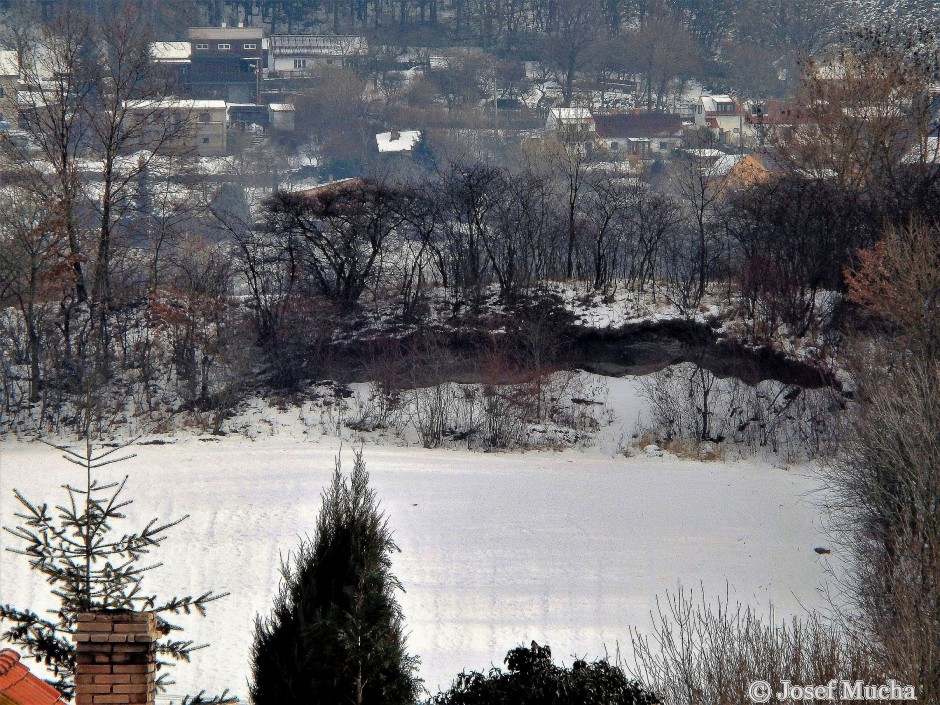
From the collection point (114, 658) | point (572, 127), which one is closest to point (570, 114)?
point (572, 127)

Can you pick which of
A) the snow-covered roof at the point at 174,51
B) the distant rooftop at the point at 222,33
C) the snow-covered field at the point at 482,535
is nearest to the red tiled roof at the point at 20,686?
the snow-covered field at the point at 482,535

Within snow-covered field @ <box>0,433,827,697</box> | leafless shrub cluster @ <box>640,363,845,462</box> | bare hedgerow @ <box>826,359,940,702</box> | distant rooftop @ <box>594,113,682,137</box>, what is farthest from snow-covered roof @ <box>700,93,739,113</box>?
bare hedgerow @ <box>826,359,940,702</box>

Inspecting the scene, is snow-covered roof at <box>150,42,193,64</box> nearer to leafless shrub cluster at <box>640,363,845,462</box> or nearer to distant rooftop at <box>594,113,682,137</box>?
distant rooftop at <box>594,113,682,137</box>

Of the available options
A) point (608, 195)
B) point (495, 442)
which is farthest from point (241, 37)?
point (495, 442)

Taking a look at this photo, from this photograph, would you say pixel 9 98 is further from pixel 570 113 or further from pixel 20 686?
pixel 570 113

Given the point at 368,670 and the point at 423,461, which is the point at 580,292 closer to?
the point at 423,461

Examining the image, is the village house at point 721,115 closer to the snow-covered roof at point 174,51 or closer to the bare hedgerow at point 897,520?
the snow-covered roof at point 174,51
